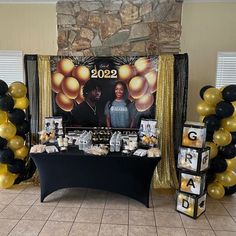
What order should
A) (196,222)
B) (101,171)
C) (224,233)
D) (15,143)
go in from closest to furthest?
(224,233), (196,222), (101,171), (15,143)

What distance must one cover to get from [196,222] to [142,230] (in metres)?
0.66

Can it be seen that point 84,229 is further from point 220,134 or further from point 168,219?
point 220,134

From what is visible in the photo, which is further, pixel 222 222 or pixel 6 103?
pixel 6 103

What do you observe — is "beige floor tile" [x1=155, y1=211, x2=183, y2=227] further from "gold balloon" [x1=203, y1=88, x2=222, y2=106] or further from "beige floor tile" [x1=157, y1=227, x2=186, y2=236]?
"gold balloon" [x1=203, y1=88, x2=222, y2=106]

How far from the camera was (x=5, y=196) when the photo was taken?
11.1 ft

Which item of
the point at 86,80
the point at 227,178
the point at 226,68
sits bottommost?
the point at 227,178

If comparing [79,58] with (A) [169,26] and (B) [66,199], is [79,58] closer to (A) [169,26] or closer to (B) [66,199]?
(A) [169,26]

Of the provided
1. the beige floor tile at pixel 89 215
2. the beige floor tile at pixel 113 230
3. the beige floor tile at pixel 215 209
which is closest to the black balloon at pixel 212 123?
the beige floor tile at pixel 215 209

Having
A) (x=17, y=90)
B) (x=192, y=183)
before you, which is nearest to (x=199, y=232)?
(x=192, y=183)

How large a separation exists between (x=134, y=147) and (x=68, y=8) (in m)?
2.48

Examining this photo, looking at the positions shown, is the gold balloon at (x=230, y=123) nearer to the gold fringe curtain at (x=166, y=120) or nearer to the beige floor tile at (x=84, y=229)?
the gold fringe curtain at (x=166, y=120)

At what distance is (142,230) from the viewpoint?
2.66 m

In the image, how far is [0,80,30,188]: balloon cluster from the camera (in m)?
3.35

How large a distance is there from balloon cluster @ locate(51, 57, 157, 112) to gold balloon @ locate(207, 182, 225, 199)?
1433mm
